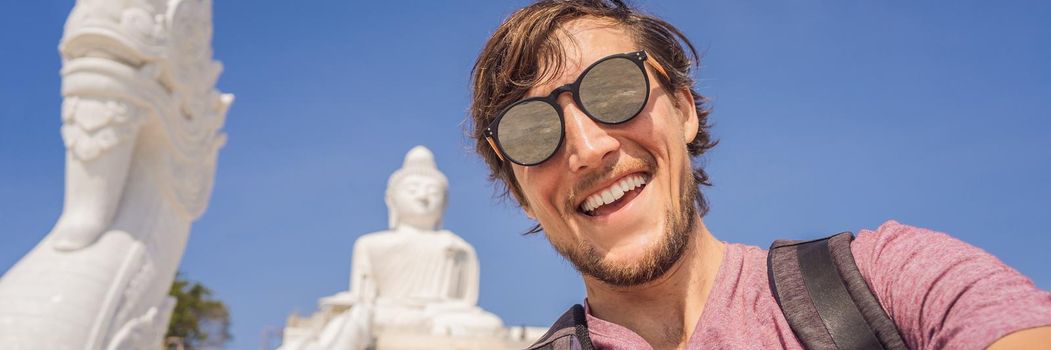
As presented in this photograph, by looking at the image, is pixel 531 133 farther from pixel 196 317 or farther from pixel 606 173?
pixel 196 317

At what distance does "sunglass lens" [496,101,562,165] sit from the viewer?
1.75 m

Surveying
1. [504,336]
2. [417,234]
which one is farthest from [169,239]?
[417,234]

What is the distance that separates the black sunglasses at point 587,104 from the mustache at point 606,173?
8 centimetres

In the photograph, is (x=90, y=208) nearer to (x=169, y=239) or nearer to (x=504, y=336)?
(x=169, y=239)

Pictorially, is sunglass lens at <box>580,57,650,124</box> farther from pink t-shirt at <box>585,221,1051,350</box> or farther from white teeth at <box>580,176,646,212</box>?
pink t-shirt at <box>585,221,1051,350</box>

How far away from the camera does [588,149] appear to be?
1722 millimetres

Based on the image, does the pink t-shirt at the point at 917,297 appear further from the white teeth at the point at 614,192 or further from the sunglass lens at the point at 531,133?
the sunglass lens at the point at 531,133

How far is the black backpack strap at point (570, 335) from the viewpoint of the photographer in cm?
173

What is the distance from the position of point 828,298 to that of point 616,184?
52 centimetres

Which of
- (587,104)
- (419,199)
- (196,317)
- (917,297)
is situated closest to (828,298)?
(917,297)

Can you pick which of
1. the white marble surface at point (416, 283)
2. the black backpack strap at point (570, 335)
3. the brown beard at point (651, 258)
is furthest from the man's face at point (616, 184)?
the white marble surface at point (416, 283)

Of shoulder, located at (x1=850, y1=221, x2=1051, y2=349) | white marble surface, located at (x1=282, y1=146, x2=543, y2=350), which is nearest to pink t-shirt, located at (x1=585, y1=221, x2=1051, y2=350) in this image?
shoulder, located at (x1=850, y1=221, x2=1051, y2=349)

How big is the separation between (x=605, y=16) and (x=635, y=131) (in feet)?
1.21

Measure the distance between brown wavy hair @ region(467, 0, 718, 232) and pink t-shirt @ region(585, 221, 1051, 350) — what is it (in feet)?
1.79
